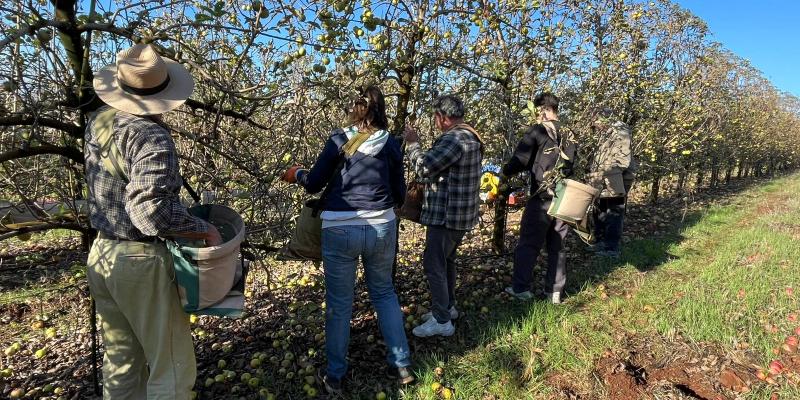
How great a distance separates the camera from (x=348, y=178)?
2547 millimetres

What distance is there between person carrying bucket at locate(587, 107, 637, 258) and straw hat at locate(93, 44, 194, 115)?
4336mm

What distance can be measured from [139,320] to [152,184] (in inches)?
24.9

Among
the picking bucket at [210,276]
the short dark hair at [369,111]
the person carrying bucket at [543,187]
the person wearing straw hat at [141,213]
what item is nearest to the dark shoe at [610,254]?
the person carrying bucket at [543,187]

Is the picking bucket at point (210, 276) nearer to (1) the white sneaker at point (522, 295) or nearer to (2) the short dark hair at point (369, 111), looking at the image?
(2) the short dark hair at point (369, 111)

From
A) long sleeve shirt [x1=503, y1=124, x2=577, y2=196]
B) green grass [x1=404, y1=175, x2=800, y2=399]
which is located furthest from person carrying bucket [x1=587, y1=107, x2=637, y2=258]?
long sleeve shirt [x1=503, y1=124, x2=577, y2=196]

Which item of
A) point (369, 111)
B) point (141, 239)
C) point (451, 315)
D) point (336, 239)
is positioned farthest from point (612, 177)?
point (141, 239)

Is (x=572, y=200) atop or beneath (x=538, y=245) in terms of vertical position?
atop

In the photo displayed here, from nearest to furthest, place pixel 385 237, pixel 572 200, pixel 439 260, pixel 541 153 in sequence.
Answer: pixel 385 237 → pixel 439 260 → pixel 572 200 → pixel 541 153

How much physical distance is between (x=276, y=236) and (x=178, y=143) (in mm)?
834

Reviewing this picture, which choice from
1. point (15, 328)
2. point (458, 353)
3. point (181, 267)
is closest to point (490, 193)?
point (458, 353)

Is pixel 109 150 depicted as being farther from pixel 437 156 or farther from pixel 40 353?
pixel 40 353

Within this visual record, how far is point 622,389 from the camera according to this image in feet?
9.43

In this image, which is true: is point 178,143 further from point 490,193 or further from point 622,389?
point 622,389

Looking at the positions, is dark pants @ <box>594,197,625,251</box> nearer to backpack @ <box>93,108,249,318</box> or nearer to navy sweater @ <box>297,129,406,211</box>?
navy sweater @ <box>297,129,406,211</box>
